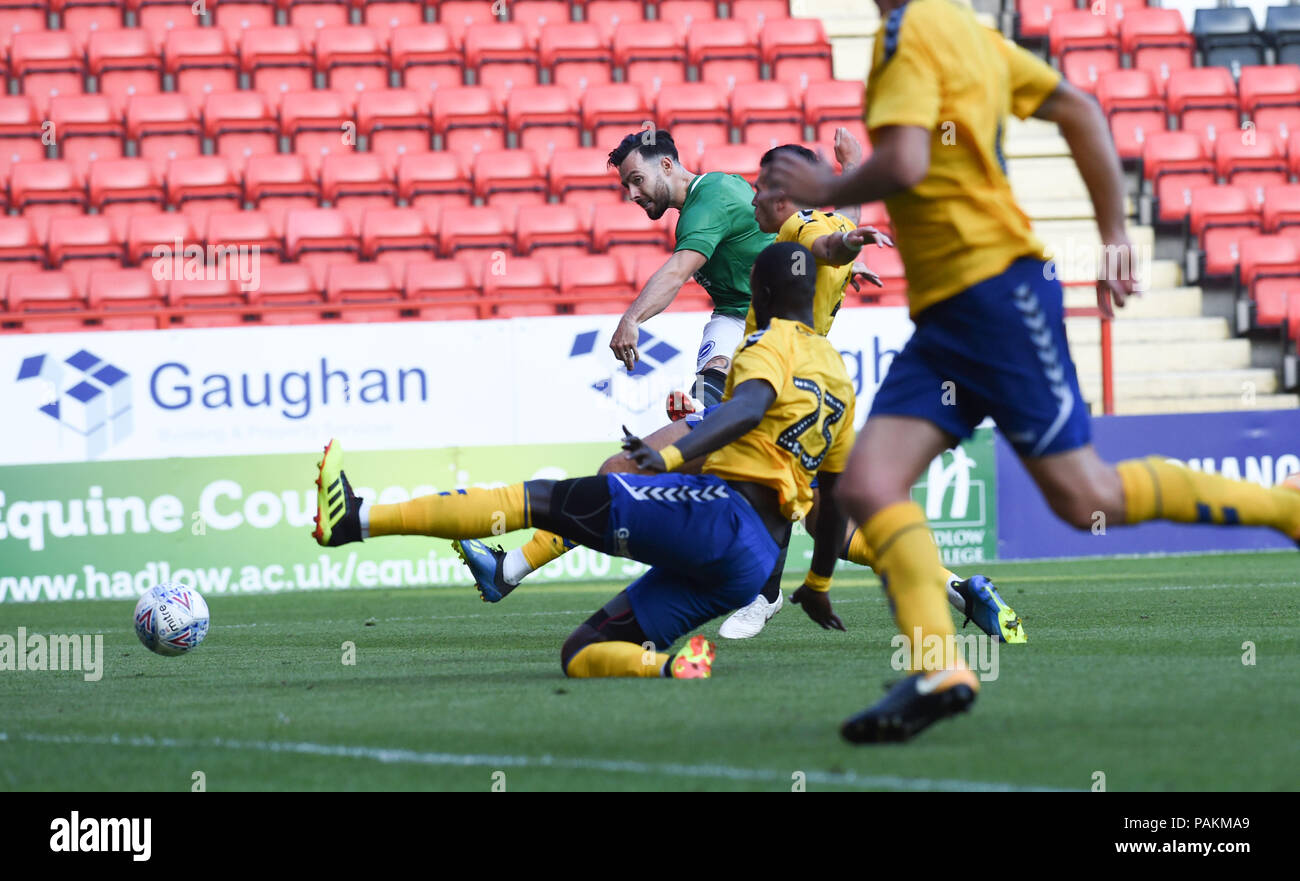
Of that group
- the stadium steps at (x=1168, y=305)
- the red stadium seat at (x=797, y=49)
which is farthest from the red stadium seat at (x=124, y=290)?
the stadium steps at (x=1168, y=305)

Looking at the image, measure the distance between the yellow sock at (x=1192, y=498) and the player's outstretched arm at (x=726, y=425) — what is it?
1338mm

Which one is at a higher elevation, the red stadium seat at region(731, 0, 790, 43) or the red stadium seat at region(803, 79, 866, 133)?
the red stadium seat at region(731, 0, 790, 43)

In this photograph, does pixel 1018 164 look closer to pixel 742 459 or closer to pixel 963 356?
pixel 742 459

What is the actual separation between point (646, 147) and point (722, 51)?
10.9 meters

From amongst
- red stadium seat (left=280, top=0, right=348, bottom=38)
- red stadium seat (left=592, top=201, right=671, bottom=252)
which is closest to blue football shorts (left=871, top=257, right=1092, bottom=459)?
red stadium seat (left=592, top=201, right=671, bottom=252)

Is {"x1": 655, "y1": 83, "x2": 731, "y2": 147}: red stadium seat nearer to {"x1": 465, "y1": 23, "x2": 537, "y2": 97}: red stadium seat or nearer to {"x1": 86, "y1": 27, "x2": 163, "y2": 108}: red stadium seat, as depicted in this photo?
{"x1": 465, "y1": 23, "x2": 537, "y2": 97}: red stadium seat

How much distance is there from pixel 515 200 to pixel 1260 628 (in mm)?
10664

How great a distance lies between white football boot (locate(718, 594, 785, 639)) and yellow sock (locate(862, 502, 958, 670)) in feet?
10.8

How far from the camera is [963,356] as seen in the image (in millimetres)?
4016

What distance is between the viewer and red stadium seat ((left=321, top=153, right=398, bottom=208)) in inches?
639

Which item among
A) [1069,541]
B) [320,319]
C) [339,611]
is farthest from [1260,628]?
[320,319]

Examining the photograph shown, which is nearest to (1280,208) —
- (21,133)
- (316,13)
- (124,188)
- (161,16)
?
(316,13)

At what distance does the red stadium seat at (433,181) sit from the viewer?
16281 millimetres

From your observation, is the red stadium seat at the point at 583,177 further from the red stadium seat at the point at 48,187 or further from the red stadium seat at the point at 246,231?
the red stadium seat at the point at 48,187
